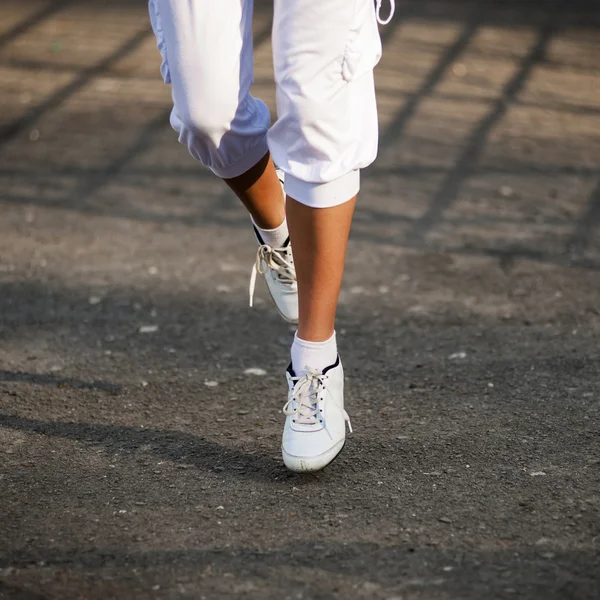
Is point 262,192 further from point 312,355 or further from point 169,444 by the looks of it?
point 169,444

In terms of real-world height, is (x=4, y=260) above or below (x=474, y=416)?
below

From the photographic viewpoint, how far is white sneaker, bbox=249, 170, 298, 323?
245 cm

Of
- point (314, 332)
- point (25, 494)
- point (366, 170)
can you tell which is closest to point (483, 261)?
point (366, 170)

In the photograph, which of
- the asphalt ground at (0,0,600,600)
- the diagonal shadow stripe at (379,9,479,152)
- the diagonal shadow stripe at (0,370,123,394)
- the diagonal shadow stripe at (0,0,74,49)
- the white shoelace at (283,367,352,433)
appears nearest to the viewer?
the asphalt ground at (0,0,600,600)

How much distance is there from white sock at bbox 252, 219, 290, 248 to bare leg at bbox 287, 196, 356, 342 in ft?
1.19

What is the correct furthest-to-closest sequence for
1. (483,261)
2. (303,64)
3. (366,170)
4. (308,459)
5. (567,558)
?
(366,170) < (483,261) < (308,459) < (303,64) < (567,558)

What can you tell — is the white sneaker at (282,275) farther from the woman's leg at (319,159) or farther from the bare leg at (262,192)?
the woman's leg at (319,159)

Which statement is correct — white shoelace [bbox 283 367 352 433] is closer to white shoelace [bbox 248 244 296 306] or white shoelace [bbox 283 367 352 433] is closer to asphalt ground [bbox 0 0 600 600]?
asphalt ground [bbox 0 0 600 600]

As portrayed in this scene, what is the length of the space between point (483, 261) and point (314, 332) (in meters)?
1.37

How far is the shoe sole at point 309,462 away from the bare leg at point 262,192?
632mm

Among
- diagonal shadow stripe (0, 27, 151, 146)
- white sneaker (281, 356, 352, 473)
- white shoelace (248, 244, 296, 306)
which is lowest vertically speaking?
diagonal shadow stripe (0, 27, 151, 146)

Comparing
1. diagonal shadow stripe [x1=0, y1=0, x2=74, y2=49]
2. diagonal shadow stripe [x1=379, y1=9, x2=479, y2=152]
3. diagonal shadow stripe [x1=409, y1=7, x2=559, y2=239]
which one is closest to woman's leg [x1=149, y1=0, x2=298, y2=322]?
diagonal shadow stripe [x1=409, y1=7, x2=559, y2=239]

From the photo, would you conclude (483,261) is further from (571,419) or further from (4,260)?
(4,260)

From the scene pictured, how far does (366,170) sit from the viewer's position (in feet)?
13.7
